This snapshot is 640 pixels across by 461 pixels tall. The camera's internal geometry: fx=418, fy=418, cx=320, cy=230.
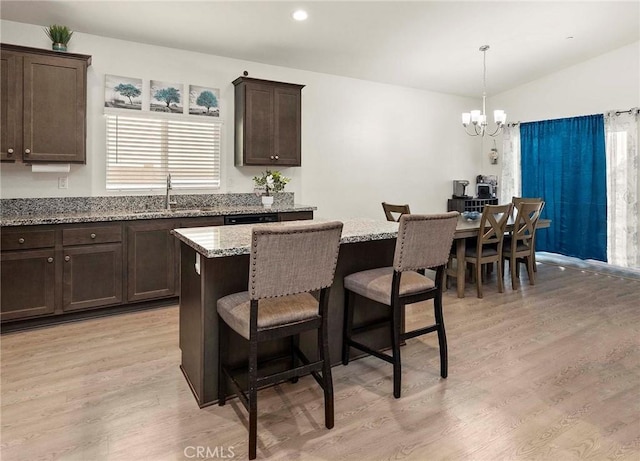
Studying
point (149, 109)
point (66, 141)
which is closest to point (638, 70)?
point (149, 109)

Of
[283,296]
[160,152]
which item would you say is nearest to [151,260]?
[160,152]

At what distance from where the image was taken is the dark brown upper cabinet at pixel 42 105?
11.3 ft

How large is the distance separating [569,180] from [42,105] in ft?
21.8

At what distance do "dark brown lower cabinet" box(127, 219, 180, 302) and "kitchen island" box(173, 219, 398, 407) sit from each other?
1384mm

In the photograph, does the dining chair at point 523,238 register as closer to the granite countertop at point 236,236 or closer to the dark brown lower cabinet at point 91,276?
the granite countertop at point 236,236

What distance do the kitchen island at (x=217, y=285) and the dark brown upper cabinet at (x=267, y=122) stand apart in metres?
2.22

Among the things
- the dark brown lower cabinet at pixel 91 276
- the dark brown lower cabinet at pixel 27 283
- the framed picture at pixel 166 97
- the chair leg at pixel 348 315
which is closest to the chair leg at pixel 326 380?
the chair leg at pixel 348 315

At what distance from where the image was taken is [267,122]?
15.6 feet

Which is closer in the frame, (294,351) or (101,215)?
(294,351)

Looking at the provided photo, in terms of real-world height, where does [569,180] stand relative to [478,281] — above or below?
above

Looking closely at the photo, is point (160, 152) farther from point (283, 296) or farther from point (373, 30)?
point (283, 296)

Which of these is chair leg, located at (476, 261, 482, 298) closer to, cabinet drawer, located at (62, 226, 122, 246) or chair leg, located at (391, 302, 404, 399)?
chair leg, located at (391, 302, 404, 399)

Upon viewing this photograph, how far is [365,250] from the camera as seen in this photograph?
111 inches

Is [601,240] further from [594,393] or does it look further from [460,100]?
[594,393]
